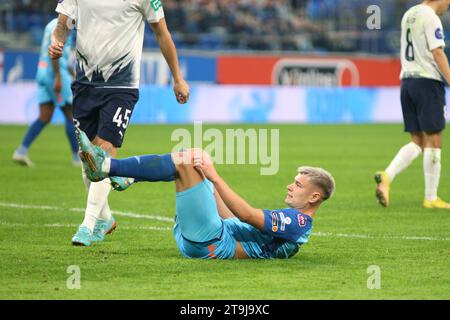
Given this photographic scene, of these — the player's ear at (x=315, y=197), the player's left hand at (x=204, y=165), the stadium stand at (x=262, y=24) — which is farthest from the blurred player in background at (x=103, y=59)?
the stadium stand at (x=262, y=24)

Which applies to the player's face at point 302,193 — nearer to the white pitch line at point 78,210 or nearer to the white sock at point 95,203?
the white sock at point 95,203

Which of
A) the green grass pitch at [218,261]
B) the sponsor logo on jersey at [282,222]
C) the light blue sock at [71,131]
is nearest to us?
the green grass pitch at [218,261]

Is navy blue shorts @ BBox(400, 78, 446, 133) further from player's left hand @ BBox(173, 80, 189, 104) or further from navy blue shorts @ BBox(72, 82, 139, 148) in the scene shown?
navy blue shorts @ BBox(72, 82, 139, 148)

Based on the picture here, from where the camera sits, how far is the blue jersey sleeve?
23.1 feet

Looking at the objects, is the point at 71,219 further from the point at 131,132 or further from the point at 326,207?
the point at 131,132

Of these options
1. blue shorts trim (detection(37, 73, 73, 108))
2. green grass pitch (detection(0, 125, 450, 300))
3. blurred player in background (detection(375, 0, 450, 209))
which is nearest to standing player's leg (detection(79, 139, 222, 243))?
green grass pitch (detection(0, 125, 450, 300))

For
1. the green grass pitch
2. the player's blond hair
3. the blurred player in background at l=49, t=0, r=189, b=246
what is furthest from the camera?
the blurred player in background at l=49, t=0, r=189, b=246

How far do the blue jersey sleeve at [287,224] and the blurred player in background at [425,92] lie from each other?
4099 millimetres

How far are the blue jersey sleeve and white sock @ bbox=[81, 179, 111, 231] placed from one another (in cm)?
165

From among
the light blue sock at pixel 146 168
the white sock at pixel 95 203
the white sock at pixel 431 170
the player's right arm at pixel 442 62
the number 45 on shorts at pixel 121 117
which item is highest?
the player's right arm at pixel 442 62

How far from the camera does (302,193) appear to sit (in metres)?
7.34

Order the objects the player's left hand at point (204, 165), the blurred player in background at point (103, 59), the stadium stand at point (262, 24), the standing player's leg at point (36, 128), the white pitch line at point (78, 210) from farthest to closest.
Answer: the stadium stand at point (262, 24), the standing player's leg at point (36, 128), the white pitch line at point (78, 210), the blurred player in background at point (103, 59), the player's left hand at point (204, 165)

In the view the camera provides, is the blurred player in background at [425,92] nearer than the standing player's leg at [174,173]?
No

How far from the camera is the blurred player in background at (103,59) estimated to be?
815 centimetres
